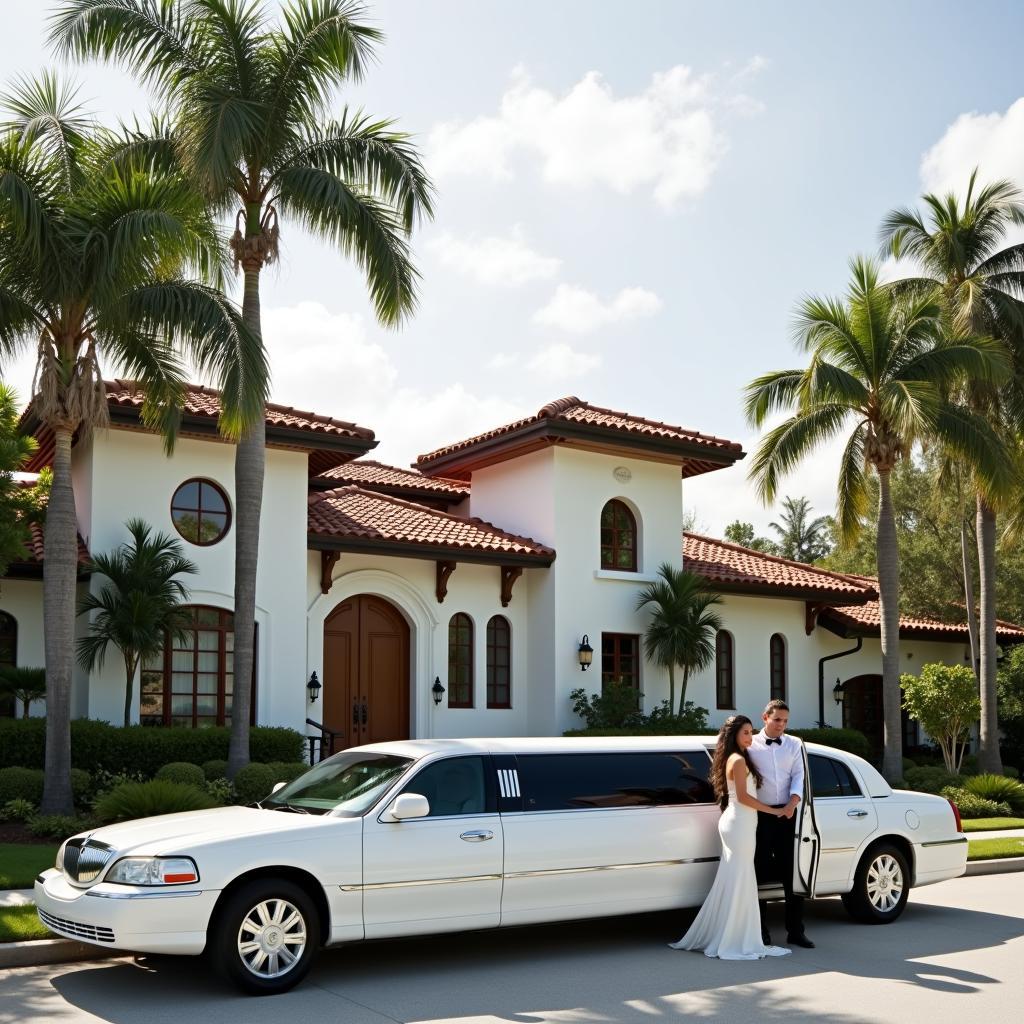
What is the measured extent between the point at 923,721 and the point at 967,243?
31.0 feet

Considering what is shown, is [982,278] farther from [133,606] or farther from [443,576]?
[133,606]

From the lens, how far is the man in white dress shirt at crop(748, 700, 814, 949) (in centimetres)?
924

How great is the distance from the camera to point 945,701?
76.0 feet

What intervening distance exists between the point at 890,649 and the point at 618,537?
5.26 meters

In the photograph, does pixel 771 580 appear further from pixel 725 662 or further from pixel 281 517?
pixel 281 517

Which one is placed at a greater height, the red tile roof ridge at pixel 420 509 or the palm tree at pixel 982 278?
the palm tree at pixel 982 278

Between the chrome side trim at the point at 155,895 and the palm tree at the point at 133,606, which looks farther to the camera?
the palm tree at the point at 133,606

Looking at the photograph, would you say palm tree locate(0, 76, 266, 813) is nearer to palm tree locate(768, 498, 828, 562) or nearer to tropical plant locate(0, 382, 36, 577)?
tropical plant locate(0, 382, 36, 577)

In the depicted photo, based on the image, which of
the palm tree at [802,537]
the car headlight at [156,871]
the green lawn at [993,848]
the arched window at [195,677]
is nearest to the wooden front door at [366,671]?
the arched window at [195,677]

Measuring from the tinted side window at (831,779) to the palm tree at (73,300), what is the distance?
752cm

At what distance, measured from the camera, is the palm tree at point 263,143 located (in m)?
14.8

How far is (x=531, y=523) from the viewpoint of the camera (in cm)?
2220

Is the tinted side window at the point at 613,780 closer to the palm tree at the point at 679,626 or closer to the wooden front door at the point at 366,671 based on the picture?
the wooden front door at the point at 366,671

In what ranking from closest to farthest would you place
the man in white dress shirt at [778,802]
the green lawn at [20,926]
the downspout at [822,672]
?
the green lawn at [20,926], the man in white dress shirt at [778,802], the downspout at [822,672]
